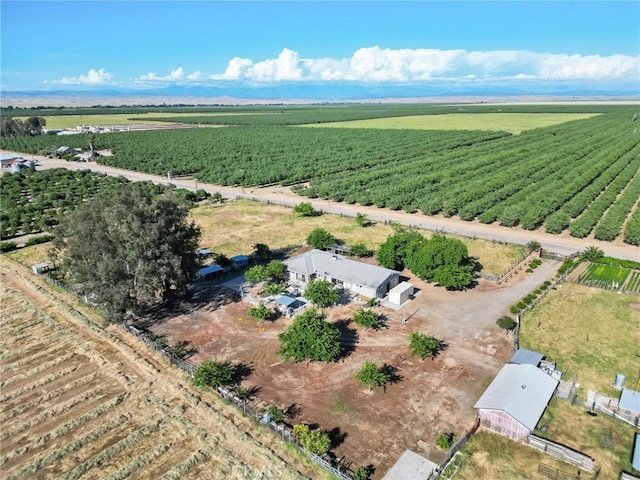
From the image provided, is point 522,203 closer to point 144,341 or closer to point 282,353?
point 282,353

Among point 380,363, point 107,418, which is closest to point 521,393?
point 380,363

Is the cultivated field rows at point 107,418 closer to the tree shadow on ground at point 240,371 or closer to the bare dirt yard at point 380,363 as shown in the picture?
the tree shadow on ground at point 240,371

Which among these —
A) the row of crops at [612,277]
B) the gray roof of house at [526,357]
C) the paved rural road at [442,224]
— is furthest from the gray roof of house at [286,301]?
the row of crops at [612,277]

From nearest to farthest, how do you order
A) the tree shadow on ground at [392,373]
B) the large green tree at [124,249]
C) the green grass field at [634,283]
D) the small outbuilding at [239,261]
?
the tree shadow on ground at [392,373]
the large green tree at [124,249]
the green grass field at [634,283]
the small outbuilding at [239,261]

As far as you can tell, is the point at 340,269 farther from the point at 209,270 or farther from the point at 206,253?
the point at 206,253

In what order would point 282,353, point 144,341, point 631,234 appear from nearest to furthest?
point 282,353
point 144,341
point 631,234

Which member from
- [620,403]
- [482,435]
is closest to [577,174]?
[620,403]
